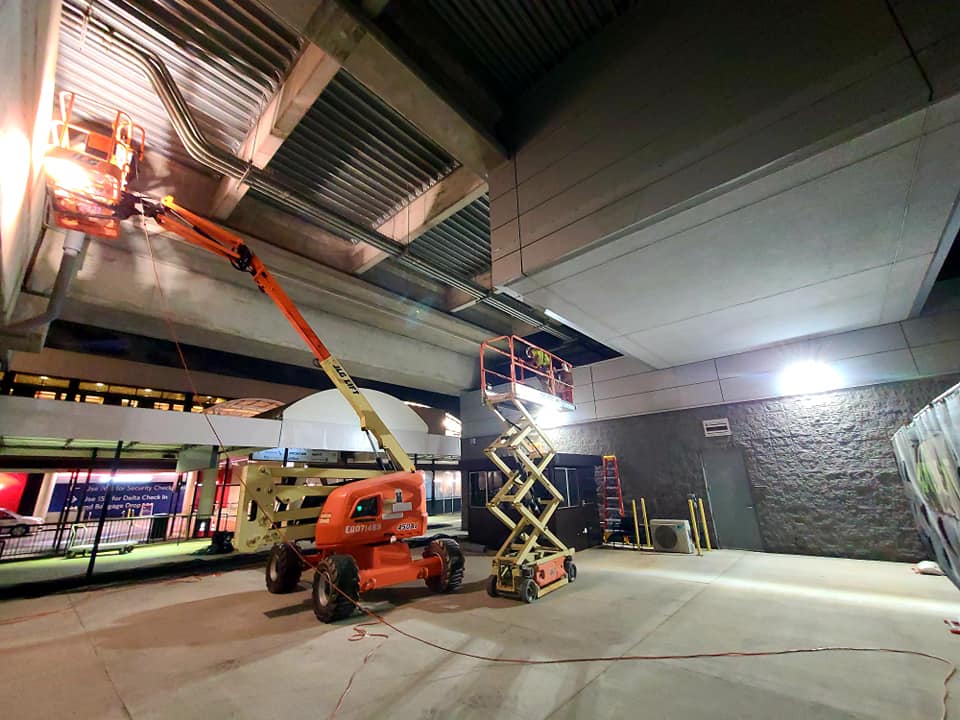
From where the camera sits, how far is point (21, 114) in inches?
101

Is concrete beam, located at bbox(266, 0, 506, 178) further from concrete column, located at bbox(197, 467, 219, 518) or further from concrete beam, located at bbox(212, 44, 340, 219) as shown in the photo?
concrete column, located at bbox(197, 467, 219, 518)

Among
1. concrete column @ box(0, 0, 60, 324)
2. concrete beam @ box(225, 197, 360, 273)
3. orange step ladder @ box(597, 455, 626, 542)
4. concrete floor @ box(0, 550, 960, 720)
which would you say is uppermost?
concrete beam @ box(225, 197, 360, 273)

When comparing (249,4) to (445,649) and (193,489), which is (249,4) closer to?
(445,649)

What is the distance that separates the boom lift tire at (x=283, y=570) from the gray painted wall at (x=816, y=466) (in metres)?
8.39

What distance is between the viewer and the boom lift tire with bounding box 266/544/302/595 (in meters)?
5.83

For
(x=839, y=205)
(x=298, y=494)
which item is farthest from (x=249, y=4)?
(x=839, y=205)

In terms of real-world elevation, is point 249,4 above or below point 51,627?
above

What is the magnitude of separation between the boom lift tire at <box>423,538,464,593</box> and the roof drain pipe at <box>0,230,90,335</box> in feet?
22.5

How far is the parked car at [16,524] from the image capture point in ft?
40.9

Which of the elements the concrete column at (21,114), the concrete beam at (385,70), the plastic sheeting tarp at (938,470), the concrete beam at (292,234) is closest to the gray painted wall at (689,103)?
the concrete beam at (385,70)

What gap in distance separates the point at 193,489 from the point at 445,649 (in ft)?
59.2

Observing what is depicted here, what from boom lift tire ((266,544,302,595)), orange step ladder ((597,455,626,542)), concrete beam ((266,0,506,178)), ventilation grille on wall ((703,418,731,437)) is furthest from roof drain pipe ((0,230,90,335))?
ventilation grille on wall ((703,418,731,437))

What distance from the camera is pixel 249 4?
406 centimetres

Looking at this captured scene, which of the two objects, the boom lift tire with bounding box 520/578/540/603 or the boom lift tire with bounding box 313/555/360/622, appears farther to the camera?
the boom lift tire with bounding box 520/578/540/603
